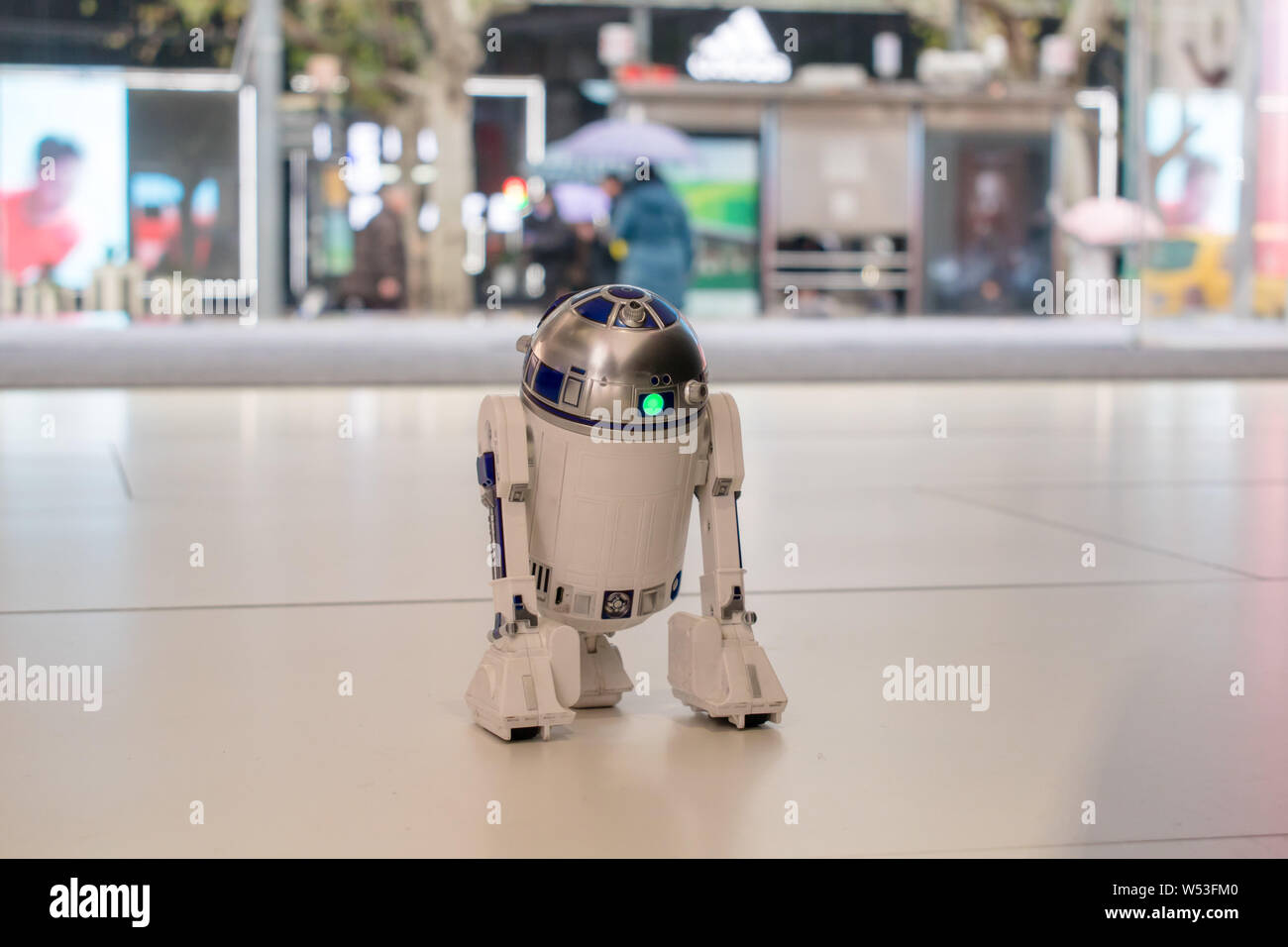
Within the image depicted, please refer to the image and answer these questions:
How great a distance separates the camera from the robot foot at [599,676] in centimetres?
257

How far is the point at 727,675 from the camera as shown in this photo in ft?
8.06

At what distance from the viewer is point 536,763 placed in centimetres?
227

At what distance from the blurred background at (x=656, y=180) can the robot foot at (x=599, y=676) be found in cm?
831

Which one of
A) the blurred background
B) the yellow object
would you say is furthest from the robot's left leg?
the yellow object

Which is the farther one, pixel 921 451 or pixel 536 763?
pixel 921 451

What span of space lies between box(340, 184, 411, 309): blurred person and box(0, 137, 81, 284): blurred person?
3.32 meters

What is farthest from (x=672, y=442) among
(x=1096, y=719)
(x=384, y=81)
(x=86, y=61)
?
(x=384, y=81)

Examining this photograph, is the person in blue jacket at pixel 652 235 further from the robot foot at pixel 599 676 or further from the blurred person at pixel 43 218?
the robot foot at pixel 599 676

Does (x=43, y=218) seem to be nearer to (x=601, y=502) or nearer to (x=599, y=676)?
(x=599, y=676)

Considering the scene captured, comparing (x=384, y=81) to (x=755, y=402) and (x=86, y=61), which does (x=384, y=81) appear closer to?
(x=86, y=61)

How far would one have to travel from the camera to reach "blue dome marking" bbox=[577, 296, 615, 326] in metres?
2.34

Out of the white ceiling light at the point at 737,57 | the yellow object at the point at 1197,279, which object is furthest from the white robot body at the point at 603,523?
the white ceiling light at the point at 737,57
